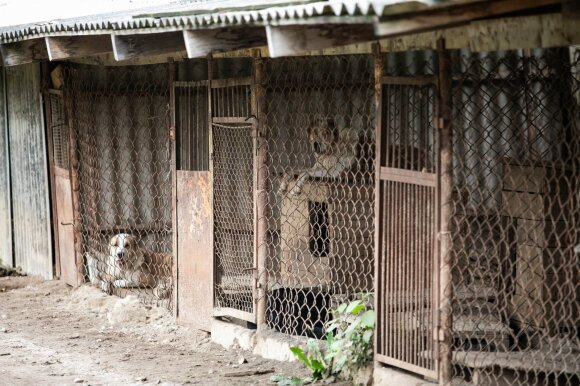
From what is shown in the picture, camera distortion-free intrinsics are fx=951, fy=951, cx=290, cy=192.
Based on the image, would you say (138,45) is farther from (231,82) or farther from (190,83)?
(190,83)

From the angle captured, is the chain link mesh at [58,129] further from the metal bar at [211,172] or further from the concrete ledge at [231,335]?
the concrete ledge at [231,335]

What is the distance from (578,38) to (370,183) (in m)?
2.80

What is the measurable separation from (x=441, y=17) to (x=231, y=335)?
181 inches

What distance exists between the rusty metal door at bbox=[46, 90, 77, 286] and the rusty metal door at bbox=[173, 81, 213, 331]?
6.84ft

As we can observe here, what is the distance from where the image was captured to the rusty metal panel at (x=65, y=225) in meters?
11.2

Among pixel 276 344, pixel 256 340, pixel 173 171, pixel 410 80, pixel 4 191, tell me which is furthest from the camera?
pixel 4 191

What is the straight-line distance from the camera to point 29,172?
1225 cm

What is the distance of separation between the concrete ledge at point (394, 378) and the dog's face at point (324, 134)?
222 centimetres

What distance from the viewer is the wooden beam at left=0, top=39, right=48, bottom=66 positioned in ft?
33.2

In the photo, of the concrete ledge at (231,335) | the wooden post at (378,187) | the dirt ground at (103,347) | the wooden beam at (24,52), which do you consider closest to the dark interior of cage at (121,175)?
the dirt ground at (103,347)

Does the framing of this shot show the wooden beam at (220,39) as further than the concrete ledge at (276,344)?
No

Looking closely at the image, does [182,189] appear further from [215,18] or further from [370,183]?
[215,18]

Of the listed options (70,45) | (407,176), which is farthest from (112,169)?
(407,176)

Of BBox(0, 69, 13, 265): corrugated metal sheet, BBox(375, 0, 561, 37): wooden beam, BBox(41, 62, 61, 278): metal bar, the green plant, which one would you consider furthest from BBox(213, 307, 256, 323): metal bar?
BBox(0, 69, 13, 265): corrugated metal sheet
